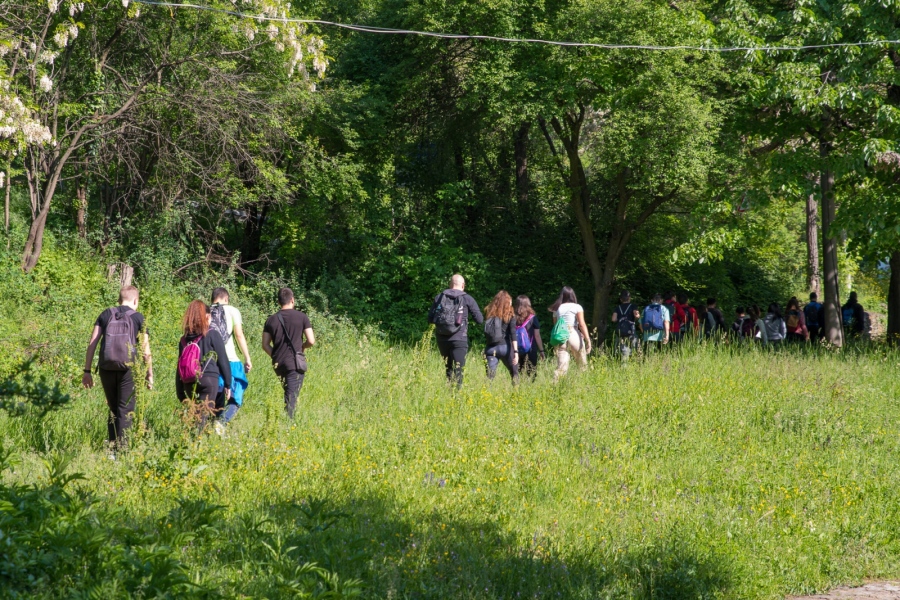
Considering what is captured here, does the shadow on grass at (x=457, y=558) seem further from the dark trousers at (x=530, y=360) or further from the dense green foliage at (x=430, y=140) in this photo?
the dense green foliage at (x=430, y=140)

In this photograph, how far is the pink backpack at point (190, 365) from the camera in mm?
7336

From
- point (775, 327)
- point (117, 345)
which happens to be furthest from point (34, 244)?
point (775, 327)

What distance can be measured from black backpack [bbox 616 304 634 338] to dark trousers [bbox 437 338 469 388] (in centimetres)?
531

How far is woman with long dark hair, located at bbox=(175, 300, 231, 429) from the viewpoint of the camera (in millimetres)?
7348

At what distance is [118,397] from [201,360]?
33.8 inches

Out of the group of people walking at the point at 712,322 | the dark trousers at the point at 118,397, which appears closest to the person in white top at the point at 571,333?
the group of people walking at the point at 712,322

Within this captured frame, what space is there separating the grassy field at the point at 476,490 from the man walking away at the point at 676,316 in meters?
4.97

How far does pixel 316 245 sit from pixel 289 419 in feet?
37.5

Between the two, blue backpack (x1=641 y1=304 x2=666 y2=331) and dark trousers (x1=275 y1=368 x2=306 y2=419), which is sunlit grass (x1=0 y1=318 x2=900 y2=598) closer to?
dark trousers (x1=275 y1=368 x2=306 y2=419)

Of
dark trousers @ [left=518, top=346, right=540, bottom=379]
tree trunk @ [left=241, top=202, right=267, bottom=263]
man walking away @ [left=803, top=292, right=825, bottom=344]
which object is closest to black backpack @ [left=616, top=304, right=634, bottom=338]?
dark trousers @ [left=518, top=346, right=540, bottom=379]

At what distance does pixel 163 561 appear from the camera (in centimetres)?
381

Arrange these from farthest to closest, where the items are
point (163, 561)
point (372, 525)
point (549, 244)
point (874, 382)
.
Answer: point (549, 244), point (874, 382), point (372, 525), point (163, 561)

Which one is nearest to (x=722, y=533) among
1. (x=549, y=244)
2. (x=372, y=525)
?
(x=372, y=525)

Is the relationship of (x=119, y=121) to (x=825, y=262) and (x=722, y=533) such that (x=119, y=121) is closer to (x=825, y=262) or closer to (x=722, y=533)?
(x=722, y=533)
